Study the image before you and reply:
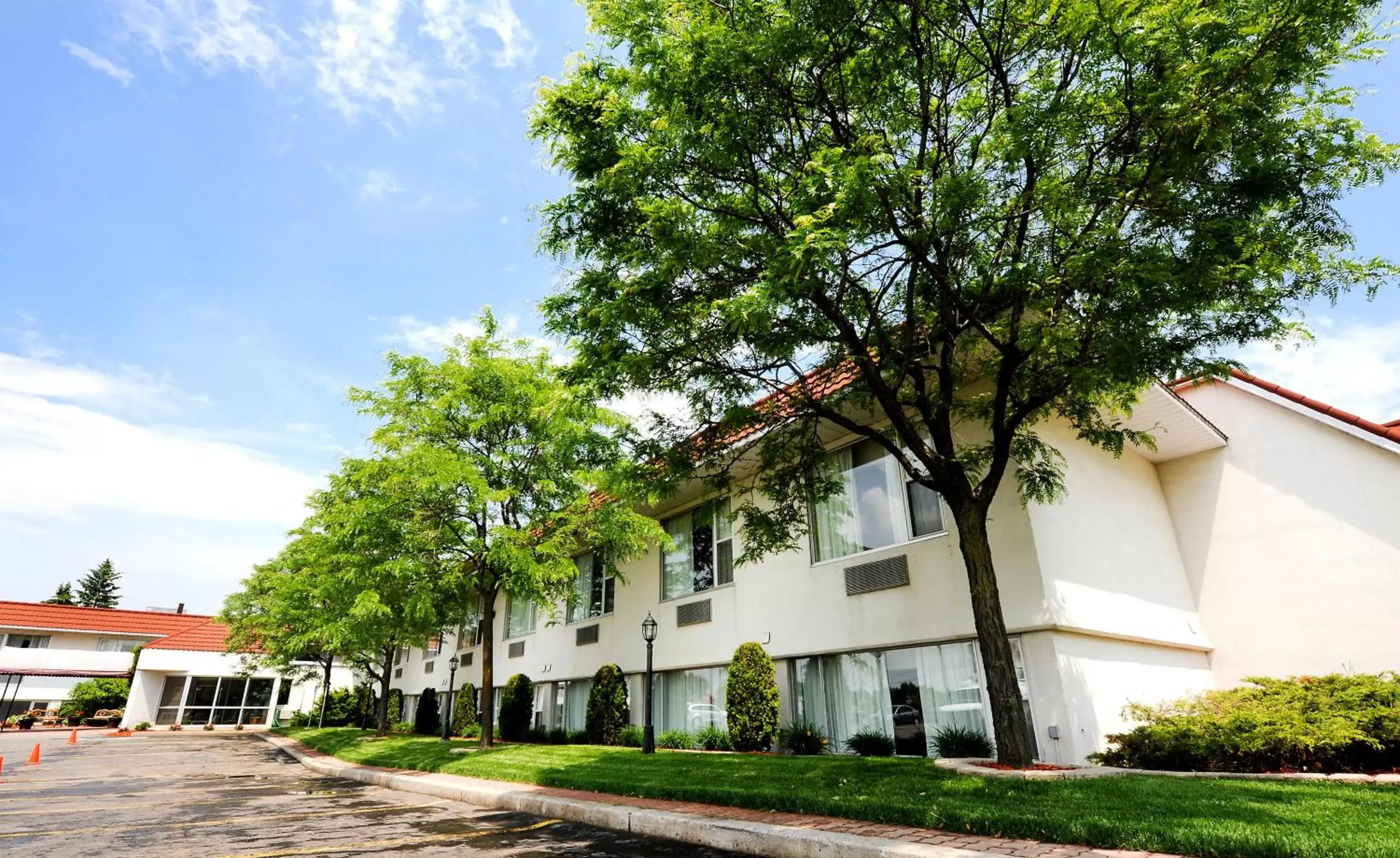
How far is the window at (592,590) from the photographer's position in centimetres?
1969

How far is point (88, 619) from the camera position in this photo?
50.0 m

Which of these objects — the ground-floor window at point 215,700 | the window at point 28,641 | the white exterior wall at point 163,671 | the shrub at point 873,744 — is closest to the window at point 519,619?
the shrub at point 873,744

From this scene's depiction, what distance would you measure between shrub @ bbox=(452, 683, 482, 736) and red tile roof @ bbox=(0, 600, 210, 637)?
36.6 m

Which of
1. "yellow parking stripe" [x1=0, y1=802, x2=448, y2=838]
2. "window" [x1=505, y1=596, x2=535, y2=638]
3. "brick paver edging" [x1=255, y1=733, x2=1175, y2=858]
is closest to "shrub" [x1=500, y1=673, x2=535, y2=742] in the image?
"window" [x1=505, y1=596, x2=535, y2=638]

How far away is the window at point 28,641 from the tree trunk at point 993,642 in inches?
2429

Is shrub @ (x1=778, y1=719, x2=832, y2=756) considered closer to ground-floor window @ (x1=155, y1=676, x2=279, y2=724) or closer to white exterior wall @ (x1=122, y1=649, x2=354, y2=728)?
white exterior wall @ (x1=122, y1=649, x2=354, y2=728)

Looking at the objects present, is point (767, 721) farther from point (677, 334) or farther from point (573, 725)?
point (573, 725)

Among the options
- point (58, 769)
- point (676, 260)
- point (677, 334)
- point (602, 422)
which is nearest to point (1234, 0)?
point (676, 260)

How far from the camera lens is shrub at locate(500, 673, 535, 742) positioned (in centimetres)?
2084

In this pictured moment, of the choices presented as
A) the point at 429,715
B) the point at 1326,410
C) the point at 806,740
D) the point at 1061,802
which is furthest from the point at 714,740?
the point at 429,715

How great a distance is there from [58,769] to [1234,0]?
2506 centimetres

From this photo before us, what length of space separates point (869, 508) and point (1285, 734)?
6.35 metres

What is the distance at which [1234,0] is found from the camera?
6.18 m

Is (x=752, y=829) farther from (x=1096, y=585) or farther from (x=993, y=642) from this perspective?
(x=1096, y=585)
